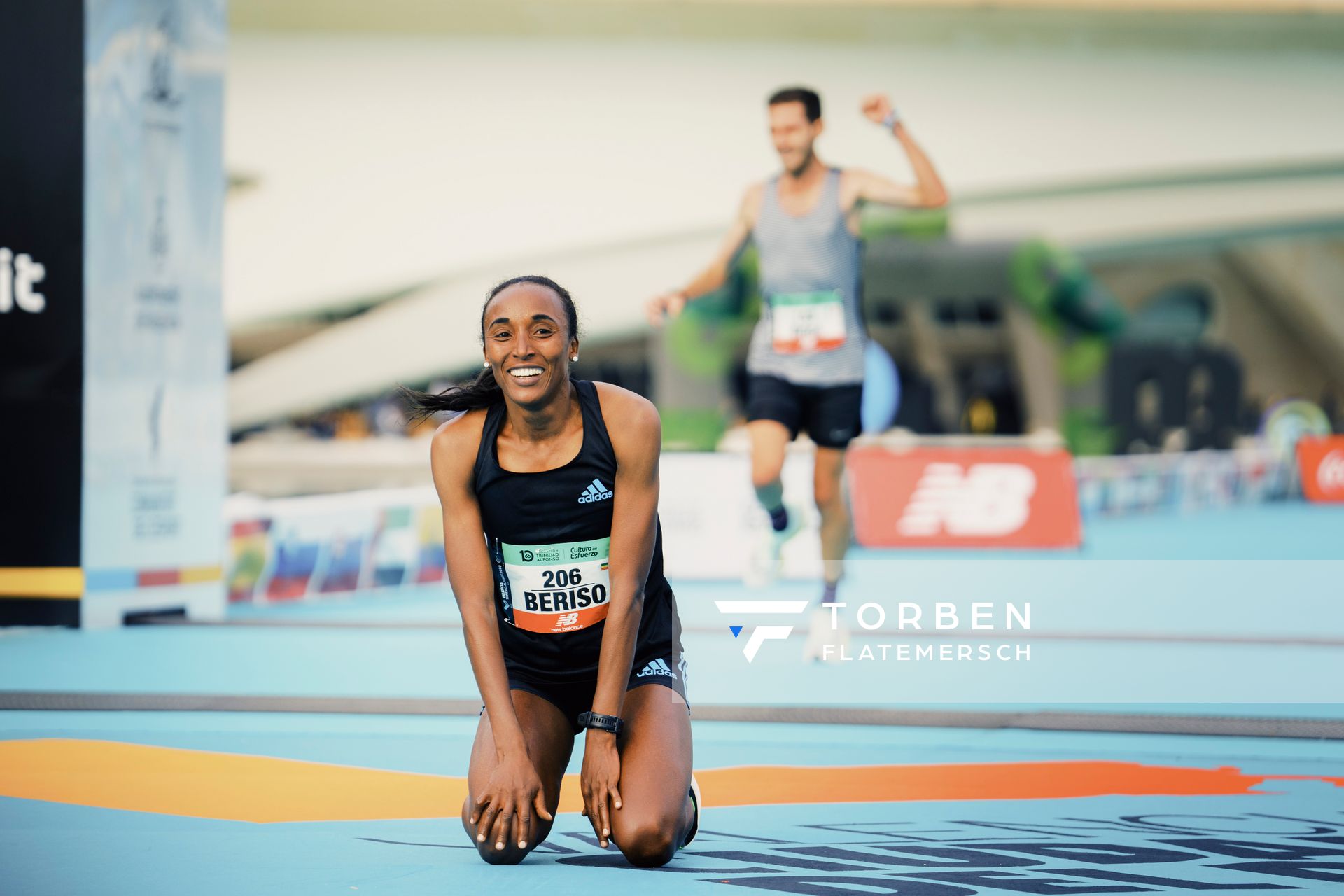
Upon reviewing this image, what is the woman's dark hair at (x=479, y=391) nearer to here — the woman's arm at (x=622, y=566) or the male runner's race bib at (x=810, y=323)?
the woman's arm at (x=622, y=566)

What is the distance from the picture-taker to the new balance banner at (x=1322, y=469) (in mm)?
20578

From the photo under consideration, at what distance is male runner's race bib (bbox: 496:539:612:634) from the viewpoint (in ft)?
10.6

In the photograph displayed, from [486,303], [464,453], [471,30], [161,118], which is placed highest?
[471,30]

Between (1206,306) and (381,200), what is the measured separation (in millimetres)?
24327

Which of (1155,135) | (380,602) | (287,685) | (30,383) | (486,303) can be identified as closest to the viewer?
(486,303)

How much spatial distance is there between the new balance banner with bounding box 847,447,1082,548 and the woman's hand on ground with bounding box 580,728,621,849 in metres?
9.90

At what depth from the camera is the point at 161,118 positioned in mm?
7699

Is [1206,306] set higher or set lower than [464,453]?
higher

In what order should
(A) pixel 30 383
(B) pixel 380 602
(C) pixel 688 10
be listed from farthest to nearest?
(C) pixel 688 10, (B) pixel 380 602, (A) pixel 30 383

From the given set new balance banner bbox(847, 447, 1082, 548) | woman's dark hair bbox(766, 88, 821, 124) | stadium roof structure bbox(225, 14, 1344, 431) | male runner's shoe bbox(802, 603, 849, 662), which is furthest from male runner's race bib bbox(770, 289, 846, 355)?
stadium roof structure bbox(225, 14, 1344, 431)

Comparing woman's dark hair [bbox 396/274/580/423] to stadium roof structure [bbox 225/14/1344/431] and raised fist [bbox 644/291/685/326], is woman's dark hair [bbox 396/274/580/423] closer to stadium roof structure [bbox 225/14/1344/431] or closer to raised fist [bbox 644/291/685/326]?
raised fist [bbox 644/291/685/326]

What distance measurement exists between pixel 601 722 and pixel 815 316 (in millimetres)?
3298

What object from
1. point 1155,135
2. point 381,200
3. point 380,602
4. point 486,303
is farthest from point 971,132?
point 486,303

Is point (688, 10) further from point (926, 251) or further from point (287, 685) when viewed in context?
point (287, 685)
